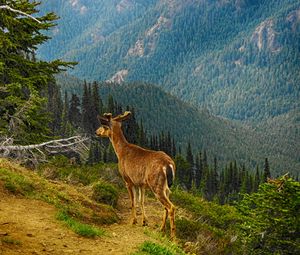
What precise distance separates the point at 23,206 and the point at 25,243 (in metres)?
3.41

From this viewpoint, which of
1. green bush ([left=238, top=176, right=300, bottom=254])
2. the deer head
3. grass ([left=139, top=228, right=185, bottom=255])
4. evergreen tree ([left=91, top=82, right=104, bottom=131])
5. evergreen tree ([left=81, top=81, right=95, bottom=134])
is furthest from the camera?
evergreen tree ([left=91, top=82, right=104, bottom=131])

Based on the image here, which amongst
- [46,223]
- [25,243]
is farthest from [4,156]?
[25,243]

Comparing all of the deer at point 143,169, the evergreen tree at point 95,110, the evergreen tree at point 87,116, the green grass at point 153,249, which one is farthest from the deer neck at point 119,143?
the evergreen tree at point 95,110

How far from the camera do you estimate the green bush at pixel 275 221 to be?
892 inches

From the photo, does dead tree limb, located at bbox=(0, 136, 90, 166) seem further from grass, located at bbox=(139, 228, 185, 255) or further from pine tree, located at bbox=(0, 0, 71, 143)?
grass, located at bbox=(139, 228, 185, 255)

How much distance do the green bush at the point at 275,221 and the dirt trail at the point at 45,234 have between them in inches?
416

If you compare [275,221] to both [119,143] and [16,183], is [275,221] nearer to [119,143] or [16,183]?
[119,143]

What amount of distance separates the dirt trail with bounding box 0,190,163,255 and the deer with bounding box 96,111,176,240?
0.98m

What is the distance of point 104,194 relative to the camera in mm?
18797

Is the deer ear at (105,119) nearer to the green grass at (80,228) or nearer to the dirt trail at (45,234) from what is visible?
Answer: the dirt trail at (45,234)

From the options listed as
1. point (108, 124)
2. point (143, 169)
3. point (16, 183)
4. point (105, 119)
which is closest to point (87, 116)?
point (108, 124)

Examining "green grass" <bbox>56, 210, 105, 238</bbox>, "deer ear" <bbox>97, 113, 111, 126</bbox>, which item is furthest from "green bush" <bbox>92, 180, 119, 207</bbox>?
"green grass" <bbox>56, 210, 105, 238</bbox>

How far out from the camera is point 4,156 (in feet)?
60.8

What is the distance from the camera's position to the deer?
1362 centimetres
